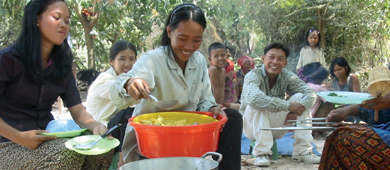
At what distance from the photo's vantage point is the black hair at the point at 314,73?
18.8 ft

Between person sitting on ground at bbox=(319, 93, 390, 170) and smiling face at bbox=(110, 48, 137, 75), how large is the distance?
2022 millimetres

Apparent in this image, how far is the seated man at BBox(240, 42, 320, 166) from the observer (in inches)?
125

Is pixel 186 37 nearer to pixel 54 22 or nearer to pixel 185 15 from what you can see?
pixel 185 15

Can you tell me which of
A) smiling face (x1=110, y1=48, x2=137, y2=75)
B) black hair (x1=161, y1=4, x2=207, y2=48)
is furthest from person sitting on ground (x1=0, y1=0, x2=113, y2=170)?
smiling face (x1=110, y1=48, x2=137, y2=75)

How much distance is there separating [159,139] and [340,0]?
8.36m

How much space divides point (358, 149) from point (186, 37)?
47.3 inches

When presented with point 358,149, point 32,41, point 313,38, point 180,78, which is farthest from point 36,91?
point 313,38

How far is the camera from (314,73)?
19.0 feet

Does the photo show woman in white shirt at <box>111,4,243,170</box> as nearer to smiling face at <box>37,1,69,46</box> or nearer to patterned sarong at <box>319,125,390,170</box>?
smiling face at <box>37,1,69,46</box>

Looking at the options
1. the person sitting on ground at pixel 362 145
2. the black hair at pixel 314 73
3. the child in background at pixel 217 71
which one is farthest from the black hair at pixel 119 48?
the black hair at pixel 314 73

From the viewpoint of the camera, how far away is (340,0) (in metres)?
8.48

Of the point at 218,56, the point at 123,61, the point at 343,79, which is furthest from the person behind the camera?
the point at 343,79

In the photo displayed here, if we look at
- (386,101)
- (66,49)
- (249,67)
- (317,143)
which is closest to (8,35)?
(249,67)

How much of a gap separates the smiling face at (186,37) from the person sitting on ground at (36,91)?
0.66m
